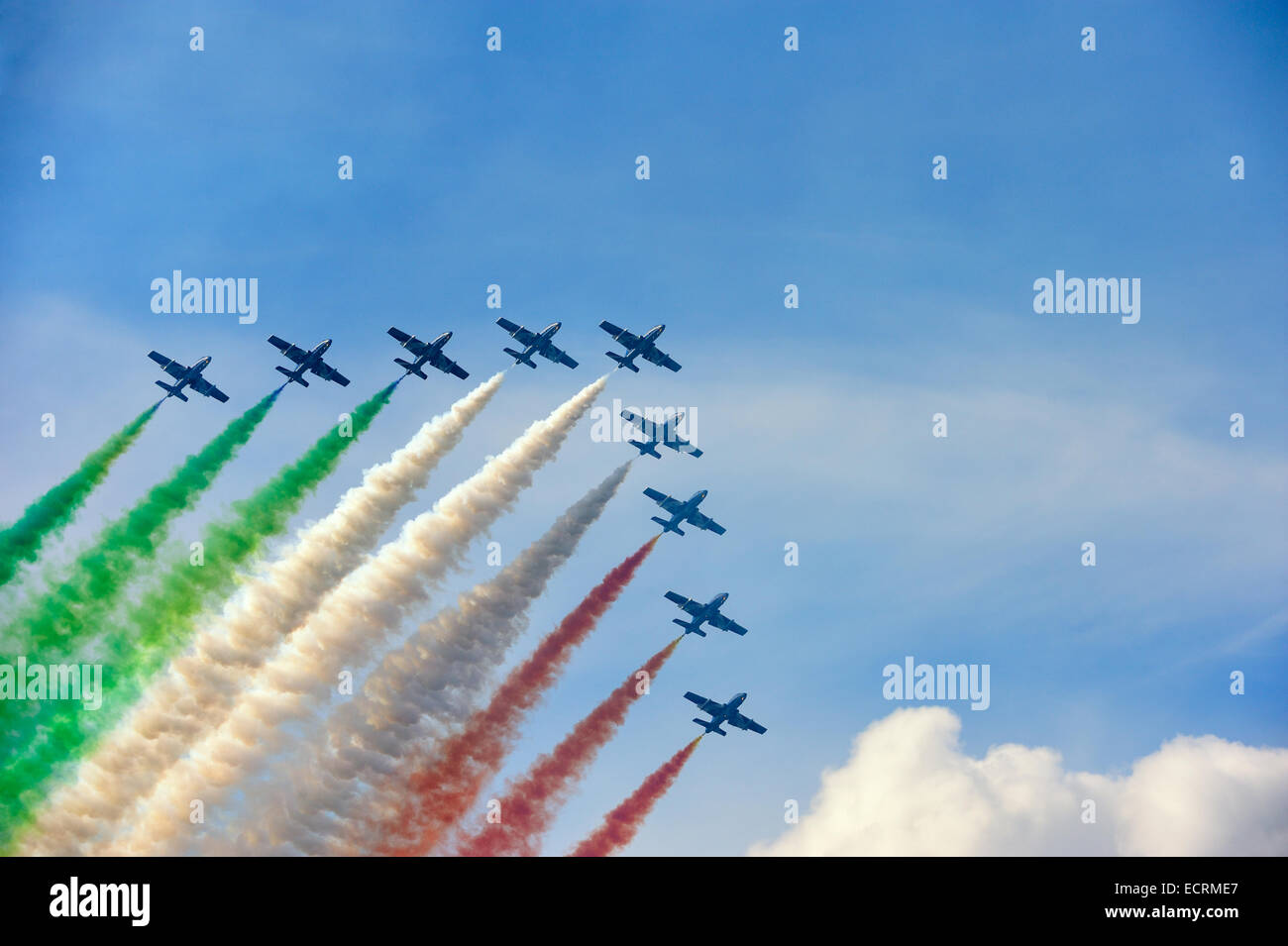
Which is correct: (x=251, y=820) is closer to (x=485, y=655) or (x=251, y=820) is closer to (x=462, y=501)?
(x=485, y=655)

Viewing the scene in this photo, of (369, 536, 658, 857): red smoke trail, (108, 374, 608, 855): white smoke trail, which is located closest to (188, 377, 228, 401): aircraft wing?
(108, 374, 608, 855): white smoke trail

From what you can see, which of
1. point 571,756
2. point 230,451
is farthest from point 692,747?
point 230,451

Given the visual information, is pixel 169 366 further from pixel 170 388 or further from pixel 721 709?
pixel 721 709

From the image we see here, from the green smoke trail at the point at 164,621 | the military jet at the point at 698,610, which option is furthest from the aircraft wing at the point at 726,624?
the green smoke trail at the point at 164,621

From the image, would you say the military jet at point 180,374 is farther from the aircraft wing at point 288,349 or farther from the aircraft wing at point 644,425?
the aircraft wing at point 644,425
